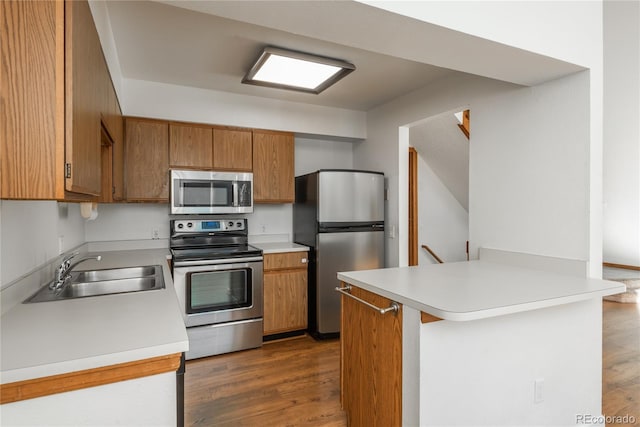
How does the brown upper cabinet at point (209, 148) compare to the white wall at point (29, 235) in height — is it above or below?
above

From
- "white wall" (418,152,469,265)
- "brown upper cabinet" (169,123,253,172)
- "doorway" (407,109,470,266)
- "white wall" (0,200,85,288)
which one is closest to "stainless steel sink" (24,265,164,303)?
"white wall" (0,200,85,288)

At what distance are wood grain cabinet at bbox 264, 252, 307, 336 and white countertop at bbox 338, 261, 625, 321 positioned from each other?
1.43 m

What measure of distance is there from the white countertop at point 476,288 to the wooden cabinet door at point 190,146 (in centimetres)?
197

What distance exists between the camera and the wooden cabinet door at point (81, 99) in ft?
3.07

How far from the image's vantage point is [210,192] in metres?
3.21

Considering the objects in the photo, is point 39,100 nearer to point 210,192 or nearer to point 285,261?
point 210,192

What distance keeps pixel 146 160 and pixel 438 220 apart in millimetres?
3724

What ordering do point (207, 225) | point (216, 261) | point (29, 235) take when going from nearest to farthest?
1. point (29, 235)
2. point (216, 261)
3. point (207, 225)

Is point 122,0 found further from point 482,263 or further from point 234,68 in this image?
point 482,263

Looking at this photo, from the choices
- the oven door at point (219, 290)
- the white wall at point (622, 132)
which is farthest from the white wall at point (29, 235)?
the white wall at point (622, 132)

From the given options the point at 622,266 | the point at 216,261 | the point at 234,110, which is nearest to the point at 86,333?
the point at 216,261

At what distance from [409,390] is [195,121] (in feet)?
9.34

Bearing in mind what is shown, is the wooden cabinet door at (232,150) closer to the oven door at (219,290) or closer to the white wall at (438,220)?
the oven door at (219,290)

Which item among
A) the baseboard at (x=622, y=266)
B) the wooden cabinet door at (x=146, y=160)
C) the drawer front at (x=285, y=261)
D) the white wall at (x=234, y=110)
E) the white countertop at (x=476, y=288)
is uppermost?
the white wall at (x=234, y=110)
